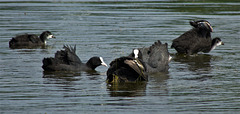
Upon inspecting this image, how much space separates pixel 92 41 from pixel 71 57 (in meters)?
5.28

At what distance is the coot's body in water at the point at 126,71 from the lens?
12.4 m

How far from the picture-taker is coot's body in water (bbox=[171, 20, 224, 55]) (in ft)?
60.0

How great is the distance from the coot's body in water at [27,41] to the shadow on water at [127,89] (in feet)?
25.5

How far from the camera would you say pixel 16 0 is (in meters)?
43.2

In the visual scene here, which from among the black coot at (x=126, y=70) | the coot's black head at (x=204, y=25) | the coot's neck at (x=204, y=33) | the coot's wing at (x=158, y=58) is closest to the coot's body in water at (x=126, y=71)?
the black coot at (x=126, y=70)

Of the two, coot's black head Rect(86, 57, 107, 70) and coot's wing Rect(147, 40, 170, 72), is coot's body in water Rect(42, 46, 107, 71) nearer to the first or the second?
coot's black head Rect(86, 57, 107, 70)

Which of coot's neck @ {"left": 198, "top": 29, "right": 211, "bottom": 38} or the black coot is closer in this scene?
the black coot

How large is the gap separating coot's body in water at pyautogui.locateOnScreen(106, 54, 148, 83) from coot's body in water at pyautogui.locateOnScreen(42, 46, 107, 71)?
1980 mm

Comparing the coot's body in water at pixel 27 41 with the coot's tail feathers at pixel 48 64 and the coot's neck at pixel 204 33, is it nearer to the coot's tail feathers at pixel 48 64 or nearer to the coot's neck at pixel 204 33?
the coot's tail feathers at pixel 48 64

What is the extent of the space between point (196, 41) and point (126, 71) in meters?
5.95

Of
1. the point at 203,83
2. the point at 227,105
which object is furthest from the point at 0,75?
the point at 227,105

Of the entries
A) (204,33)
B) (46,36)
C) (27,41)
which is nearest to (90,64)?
(204,33)

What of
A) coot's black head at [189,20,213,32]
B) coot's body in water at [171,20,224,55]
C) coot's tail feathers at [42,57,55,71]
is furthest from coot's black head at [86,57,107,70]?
coot's black head at [189,20,213,32]

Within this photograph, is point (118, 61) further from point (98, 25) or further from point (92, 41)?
point (98, 25)
